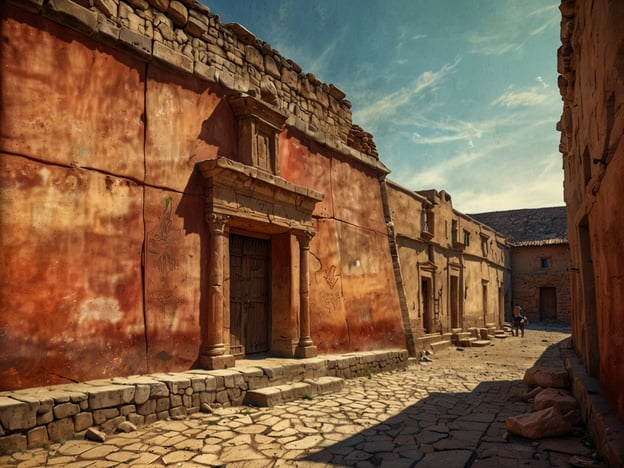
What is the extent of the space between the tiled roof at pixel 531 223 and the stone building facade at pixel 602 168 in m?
28.0

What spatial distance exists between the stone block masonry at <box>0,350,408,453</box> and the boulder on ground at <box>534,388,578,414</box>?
10.1ft

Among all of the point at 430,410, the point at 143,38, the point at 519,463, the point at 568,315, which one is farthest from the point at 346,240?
the point at 568,315

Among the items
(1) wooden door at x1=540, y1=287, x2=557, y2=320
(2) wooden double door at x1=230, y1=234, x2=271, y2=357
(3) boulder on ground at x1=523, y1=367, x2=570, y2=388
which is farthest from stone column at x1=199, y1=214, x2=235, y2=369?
(1) wooden door at x1=540, y1=287, x2=557, y2=320

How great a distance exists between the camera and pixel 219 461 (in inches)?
159

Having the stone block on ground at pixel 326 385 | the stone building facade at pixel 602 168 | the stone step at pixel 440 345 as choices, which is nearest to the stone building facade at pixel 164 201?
the stone block on ground at pixel 326 385

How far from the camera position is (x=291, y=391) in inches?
257

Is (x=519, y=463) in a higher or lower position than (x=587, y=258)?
lower

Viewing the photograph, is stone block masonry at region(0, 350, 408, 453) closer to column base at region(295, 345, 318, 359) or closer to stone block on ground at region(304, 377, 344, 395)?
stone block on ground at region(304, 377, 344, 395)

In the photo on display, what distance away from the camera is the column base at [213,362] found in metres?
6.36

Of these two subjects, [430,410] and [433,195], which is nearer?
[430,410]

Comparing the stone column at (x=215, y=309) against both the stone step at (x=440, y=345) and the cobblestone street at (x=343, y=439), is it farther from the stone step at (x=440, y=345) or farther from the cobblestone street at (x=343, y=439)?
the stone step at (x=440, y=345)

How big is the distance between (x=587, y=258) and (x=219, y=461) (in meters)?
5.70

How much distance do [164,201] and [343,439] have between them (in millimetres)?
3791

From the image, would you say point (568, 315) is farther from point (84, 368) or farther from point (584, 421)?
point (84, 368)
